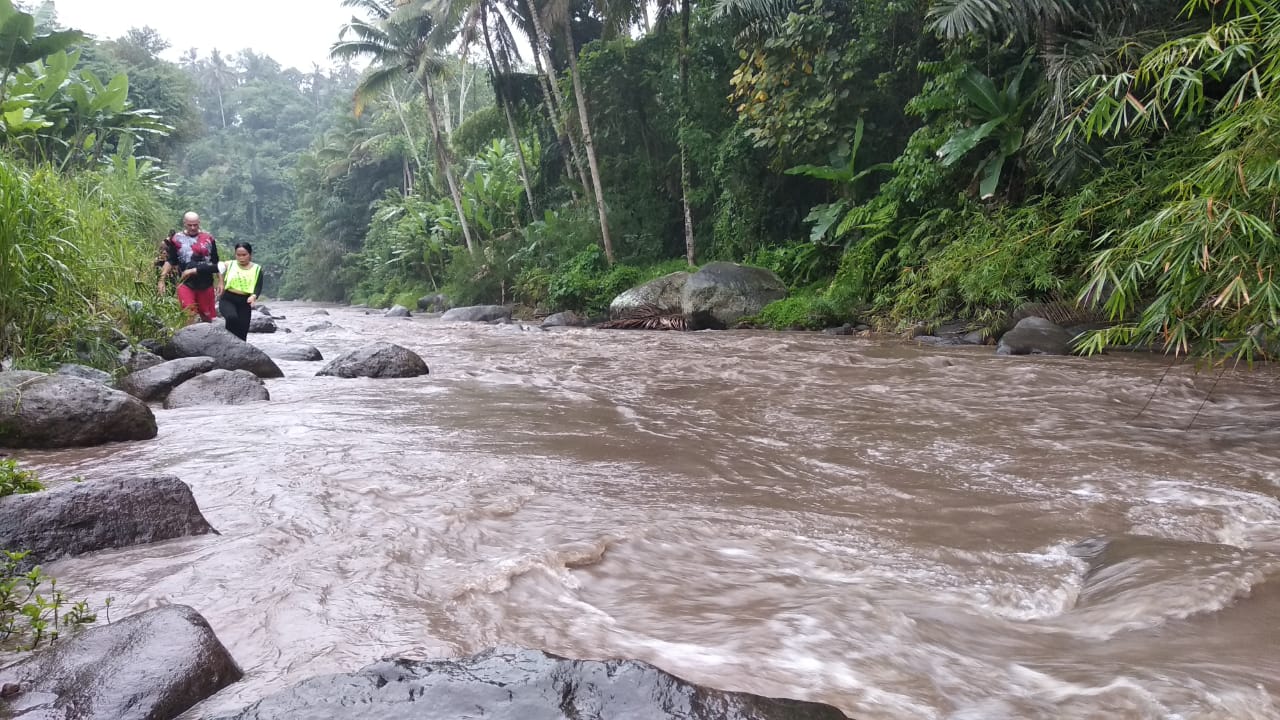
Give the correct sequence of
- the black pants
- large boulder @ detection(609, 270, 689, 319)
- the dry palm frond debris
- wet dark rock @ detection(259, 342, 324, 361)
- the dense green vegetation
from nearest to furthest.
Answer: the dense green vegetation < the black pants < wet dark rock @ detection(259, 342, 324, 361) < the dry palm frond debris < large boulder @ detection(609, 270, 689, 319)

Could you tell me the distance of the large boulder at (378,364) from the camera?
24.8 ft

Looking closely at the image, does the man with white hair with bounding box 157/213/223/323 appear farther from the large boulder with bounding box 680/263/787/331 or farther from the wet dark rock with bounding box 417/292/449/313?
the wet dark rock with bounding box 417/292/449/313

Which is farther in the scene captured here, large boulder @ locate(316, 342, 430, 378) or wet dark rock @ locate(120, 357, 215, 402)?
large boulder @ locate(316, 342, 430, 378)

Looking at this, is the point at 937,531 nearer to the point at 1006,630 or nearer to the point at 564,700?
the point at 1006,630

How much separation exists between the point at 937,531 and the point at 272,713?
7.76ft

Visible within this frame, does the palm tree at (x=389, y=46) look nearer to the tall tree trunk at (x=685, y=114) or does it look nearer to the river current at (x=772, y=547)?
the tall tree trunk at (x=685, y=114)

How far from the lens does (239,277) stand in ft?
26.3

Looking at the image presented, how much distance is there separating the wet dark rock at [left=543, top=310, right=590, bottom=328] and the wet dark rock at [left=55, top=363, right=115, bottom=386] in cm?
1069

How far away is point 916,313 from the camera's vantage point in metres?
10.7

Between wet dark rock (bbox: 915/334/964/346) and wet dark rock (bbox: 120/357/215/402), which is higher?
wet dark rock (bbox: 915/334/964/346)

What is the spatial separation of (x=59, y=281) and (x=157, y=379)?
1.00 m

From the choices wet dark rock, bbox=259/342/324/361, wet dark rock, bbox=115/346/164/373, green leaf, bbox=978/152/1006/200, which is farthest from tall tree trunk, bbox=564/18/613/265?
wet dark rock, bbox=115/346/164/373

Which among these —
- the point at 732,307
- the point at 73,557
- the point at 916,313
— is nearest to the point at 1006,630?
the point at 73,557

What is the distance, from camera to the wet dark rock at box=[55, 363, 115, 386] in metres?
Answer: 5.45
